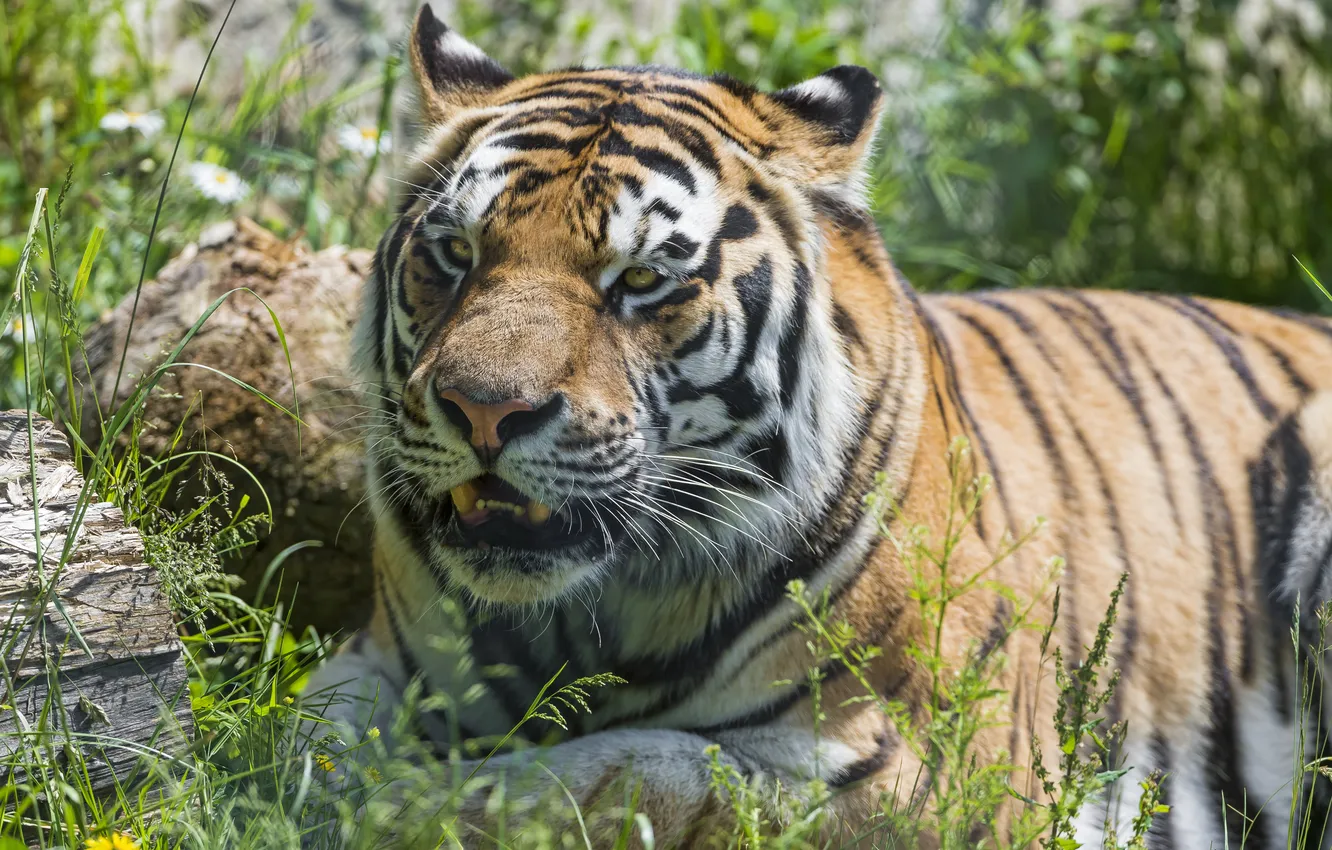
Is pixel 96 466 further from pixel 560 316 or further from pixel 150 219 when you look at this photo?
pixel 150 219

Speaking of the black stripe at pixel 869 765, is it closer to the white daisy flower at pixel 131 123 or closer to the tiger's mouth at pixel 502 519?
the tiger's mouth at pixel 502 519

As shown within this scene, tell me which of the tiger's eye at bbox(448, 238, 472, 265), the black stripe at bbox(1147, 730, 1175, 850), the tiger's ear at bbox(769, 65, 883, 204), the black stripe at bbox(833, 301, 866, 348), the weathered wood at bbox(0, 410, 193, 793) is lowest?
the black stripe at bbox(1147, 730, 1175, 850)

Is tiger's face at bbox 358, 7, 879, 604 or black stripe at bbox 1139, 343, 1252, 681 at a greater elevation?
tiger's face at bbox 358, 7, 879, 604

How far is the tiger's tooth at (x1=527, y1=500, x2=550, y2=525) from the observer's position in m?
2.13

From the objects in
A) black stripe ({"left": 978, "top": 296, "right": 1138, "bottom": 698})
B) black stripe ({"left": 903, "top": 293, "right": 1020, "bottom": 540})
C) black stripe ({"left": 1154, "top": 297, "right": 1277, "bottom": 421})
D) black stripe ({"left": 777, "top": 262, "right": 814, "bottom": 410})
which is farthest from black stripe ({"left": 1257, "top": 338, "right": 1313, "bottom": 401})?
black stripe ({"left": 777, "top": 262, "right": 814, "bottom": 410})

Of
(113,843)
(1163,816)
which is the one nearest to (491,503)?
(113,843)

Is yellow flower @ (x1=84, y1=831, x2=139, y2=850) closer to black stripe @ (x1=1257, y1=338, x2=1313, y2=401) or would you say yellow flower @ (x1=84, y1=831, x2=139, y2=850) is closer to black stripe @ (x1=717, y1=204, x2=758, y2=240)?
black stripe @ (x1=717, y1=204, x2=758, y2=240)

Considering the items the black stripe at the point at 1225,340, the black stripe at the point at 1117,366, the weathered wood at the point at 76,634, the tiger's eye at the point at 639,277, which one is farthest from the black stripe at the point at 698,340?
the black stripe at the point at 1225,340

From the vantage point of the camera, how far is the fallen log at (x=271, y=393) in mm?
3008

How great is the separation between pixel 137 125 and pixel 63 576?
233 centimetres

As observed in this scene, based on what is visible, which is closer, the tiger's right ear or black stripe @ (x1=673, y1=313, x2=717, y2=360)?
black stripe @ (x1=673, y1=313, x2=717, y2=360)

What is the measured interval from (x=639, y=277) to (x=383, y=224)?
2.09m

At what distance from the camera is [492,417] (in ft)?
6.43

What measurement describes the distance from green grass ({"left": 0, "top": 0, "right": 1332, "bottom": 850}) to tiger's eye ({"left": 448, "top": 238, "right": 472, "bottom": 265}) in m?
0.35
